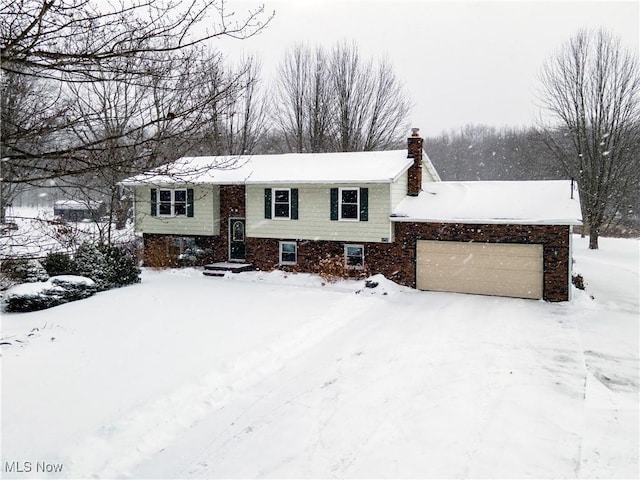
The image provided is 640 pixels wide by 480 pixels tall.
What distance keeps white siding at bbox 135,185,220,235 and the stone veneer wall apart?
1.97 m

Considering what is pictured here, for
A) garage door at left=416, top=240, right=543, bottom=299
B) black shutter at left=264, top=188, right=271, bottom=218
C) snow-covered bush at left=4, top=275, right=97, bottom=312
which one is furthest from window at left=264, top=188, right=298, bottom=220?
snow-covered bush at left=4, top=275, right=97, bottom=312

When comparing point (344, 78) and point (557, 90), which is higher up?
point (344, 78)

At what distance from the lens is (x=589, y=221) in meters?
27.5

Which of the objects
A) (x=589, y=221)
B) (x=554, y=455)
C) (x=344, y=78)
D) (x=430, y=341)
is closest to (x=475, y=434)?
(x=554, y=455)

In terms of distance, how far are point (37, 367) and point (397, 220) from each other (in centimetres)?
1244

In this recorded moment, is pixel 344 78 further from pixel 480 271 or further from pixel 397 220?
pixel 480 271

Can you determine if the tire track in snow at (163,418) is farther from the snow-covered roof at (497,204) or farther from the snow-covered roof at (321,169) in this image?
the snow-covered roof at (321,169)

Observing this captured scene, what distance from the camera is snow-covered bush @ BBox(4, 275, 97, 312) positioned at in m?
13.4

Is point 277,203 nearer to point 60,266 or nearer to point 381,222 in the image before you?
point 381,222

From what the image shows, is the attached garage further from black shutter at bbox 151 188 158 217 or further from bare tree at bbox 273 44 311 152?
bare tree at bbox 273 44 311 152

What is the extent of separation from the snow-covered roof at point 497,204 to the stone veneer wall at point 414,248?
341 millimetres

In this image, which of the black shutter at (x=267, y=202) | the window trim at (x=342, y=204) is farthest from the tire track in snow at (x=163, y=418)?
the black shutter at (x=267, y=202)

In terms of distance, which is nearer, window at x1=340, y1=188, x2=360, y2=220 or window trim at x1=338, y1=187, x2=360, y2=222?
window trim at x1=338, y1=187, x2=360, y2=222

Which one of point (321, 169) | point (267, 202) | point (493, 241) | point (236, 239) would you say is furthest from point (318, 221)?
point (493, 241)
